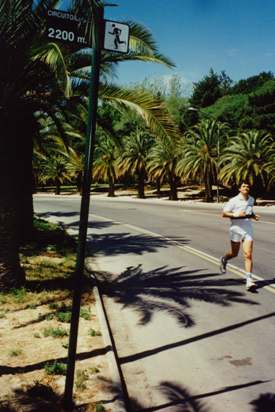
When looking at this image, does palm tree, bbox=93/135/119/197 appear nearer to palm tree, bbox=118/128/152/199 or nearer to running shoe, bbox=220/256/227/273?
palm tree, bbox=118/128/152/199

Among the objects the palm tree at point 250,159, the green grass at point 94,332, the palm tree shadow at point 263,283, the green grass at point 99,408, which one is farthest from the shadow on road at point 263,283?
the palm tree at point 250,159

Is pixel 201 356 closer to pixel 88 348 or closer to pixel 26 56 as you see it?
pixel 88 348

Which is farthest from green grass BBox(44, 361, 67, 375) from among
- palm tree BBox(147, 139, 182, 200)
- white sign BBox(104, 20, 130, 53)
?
palm tree BBox(147, 139, 182, 200)

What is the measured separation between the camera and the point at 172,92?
323 ft

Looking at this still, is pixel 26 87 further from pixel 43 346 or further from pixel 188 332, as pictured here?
pixel 188 332

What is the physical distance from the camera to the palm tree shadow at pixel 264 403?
186 inches

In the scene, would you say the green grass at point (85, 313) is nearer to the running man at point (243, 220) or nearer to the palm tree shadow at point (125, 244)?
the running man at point (243, 220)

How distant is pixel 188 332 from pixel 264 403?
7.19 ft

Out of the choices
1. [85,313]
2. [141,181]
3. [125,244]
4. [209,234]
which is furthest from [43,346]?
[141,181]

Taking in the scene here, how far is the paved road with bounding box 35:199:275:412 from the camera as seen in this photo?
510cm

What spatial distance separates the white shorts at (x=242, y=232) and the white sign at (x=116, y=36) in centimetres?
583

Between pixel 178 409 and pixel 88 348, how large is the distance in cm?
181

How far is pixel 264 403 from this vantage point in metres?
4.86

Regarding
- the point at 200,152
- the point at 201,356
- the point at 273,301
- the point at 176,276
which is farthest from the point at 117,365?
the point at 200,152
